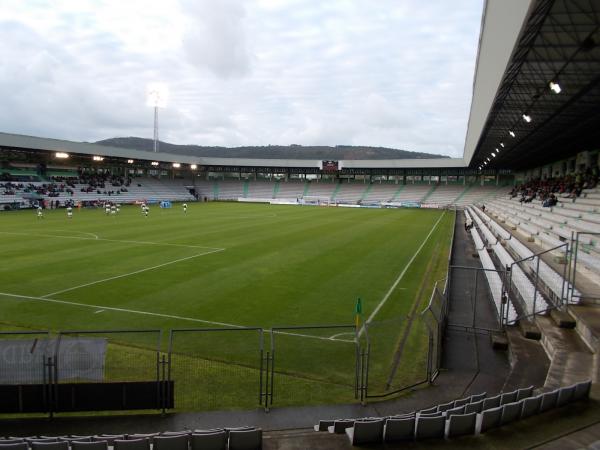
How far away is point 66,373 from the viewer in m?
7.59

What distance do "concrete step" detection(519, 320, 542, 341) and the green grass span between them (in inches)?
94.1

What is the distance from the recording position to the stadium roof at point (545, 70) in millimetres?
11586

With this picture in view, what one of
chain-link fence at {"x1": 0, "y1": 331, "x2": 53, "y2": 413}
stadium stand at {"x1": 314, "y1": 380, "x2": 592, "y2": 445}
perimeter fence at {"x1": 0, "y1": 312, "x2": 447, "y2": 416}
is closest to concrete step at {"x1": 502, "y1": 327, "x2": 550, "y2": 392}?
perimeter fence at {"x1": 0, "y1": 312, "x2": 447, "y2": 416}

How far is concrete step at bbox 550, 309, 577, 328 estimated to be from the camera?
10469mm

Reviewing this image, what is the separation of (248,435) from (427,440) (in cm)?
242

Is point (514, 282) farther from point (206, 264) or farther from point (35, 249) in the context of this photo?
point (35, 249)

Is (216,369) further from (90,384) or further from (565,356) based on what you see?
(565,356)

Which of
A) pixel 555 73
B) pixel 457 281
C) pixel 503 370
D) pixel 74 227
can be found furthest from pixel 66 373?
pixel 74 227

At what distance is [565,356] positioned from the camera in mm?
8945

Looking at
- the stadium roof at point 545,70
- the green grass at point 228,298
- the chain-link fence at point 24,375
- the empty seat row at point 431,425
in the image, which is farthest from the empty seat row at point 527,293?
the chain-link fence at point 24,375

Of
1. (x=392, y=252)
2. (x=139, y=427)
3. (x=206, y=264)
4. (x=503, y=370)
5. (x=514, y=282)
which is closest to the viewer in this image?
(x=139, y=427)

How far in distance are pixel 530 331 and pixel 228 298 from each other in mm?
A: 9026

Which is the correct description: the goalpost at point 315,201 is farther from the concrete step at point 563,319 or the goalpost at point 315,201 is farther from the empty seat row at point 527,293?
the concrete step at point 563,319

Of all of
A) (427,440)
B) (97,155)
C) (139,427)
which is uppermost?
(97,155)
